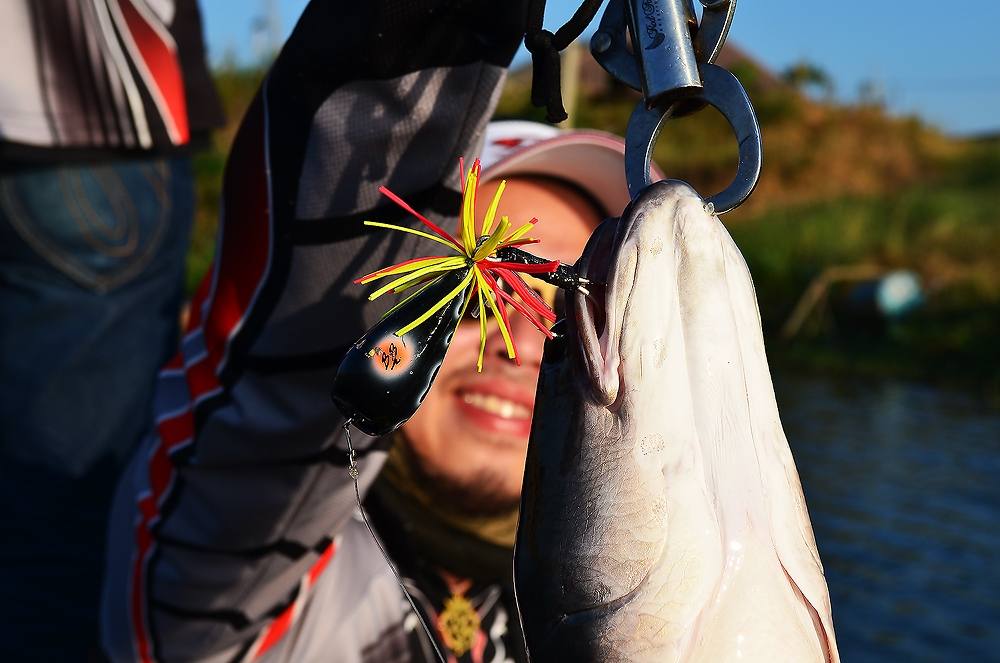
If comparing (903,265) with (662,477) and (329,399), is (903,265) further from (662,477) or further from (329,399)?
(662,477)

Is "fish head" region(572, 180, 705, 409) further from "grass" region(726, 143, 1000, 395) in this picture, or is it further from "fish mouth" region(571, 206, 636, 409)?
"grass" region(726, 143, 1000, 395)

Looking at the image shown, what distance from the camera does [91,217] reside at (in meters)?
2.18

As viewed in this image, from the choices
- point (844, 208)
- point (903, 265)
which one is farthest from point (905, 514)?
point (844, 208)

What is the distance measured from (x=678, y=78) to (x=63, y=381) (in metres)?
1.84

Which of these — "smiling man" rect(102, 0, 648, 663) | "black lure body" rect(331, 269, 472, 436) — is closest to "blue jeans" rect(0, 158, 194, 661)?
"smiling man" rect(102, 0, 648, 663)

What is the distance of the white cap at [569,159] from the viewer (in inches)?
60.3

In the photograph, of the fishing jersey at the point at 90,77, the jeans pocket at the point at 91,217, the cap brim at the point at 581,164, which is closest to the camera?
the cap brim at the point at 581,164

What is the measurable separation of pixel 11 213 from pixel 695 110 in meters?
1.73

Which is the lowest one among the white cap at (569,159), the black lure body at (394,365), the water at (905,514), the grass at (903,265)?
the black lure body at (394,365)

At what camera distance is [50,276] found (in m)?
2.17

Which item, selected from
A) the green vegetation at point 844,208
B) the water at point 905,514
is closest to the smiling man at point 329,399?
the water at point 905,514

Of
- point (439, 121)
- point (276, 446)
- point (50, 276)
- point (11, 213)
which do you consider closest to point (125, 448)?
point (50, 276)

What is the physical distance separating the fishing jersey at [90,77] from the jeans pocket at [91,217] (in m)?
0.12

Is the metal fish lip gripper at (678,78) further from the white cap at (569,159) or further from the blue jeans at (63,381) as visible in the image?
the blue jeans at (63,381)
